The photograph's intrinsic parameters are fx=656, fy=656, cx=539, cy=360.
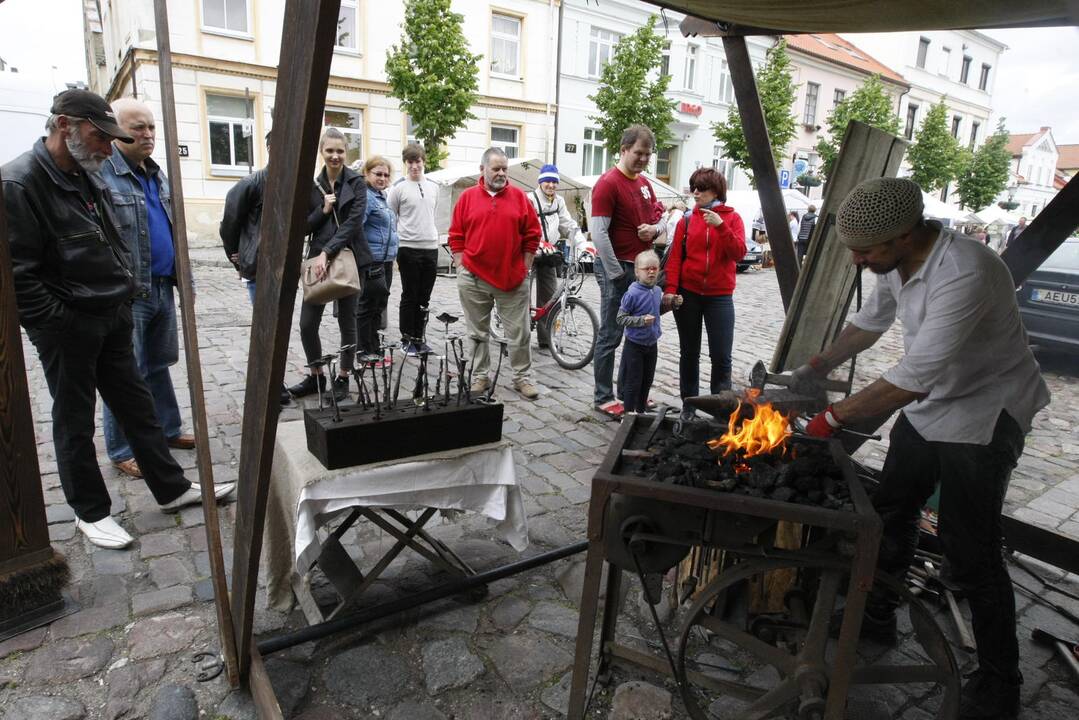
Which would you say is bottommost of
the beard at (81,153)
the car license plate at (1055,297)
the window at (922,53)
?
the car license plate at (1055,297)

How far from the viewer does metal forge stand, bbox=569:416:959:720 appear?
6.30 ft

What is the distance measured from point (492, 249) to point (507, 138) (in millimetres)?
20209

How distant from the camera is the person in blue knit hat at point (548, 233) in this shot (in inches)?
284

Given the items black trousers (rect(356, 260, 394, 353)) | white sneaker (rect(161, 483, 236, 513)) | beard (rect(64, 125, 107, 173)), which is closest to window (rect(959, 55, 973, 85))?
black trousers (rect(356, 260, 394, 353))

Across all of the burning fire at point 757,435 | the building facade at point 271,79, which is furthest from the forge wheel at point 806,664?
the building facade at point 271,79

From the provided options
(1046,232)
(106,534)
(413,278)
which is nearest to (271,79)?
(413,278)

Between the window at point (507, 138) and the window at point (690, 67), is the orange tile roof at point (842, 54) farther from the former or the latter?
the window at point (507, 138)

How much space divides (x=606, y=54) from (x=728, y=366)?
78.5 feet

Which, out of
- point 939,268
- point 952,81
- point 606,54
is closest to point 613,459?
point 939,268

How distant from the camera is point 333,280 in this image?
16.2 feet

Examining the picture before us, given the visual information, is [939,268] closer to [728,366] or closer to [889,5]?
[889,5]

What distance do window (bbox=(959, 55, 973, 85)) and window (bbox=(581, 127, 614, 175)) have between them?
99.5 feet

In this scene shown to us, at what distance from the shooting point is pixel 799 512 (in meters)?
1.88

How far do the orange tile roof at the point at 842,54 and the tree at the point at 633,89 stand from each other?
12.6 meters
